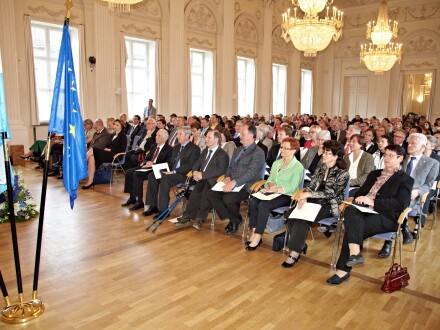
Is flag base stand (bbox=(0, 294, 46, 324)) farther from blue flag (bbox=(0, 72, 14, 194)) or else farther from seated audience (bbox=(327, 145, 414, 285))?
seated audience (bbox=(327, 145, 414, 285))

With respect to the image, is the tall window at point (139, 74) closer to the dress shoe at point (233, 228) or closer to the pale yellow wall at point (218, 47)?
the pale yellow wall at point (218, 47)

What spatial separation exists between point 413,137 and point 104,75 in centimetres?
866

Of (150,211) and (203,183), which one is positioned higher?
(203,183)

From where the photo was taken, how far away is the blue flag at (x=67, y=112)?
299cm

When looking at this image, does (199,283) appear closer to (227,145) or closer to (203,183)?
(203,183)

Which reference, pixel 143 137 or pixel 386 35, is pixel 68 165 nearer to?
pixel 143 137

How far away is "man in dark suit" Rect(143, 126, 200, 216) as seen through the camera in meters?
5.40

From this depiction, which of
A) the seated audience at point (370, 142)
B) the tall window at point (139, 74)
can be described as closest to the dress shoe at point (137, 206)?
the seated audience at point (370, 142)

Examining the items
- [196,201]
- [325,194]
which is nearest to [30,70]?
[196,201]

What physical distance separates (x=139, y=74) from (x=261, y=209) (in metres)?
9.22

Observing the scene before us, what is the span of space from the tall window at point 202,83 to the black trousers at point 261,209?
32.4 feet

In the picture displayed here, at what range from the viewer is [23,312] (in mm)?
2871

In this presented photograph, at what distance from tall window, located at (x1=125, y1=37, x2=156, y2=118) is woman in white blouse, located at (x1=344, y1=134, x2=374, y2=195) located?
855 centimetres

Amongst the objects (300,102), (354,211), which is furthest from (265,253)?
(300,102)
